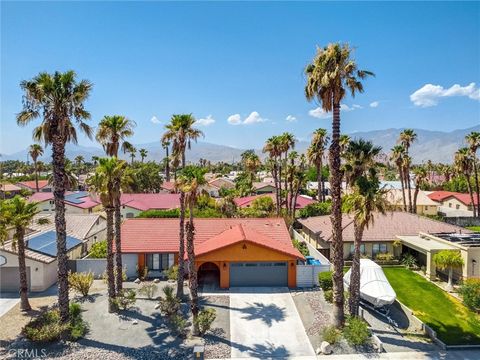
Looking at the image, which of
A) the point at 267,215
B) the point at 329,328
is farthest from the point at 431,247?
the point at 267,215

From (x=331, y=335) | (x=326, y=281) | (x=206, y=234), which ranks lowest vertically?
(x=331, y=335)

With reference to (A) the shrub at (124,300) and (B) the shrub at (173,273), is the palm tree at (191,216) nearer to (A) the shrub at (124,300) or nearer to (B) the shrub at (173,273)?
(A) the shrub at (124,300)

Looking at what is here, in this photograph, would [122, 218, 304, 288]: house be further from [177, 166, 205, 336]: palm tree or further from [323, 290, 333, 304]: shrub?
[177, 166, 205, 336]: palm tree

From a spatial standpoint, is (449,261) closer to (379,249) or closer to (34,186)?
(379,249)

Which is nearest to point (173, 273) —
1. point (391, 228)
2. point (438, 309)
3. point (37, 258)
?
point (37, 258)

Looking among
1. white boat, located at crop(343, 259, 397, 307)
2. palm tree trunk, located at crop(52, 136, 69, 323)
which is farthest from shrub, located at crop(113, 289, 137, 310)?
white boat, located at crop(343, 259, 397, 307)

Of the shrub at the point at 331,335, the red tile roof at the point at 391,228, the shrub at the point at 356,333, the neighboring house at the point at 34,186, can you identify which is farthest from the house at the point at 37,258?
the neighboring house at the point at 34,186
